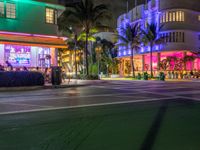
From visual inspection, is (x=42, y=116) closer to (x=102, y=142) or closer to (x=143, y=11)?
(x=102, y=142)

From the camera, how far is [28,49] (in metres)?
26.6

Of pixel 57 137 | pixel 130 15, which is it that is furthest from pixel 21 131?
pixel 130 15

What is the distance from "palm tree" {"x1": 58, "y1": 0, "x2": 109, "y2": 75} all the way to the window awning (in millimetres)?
9780

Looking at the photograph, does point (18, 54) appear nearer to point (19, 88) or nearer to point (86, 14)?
point (19, 88)

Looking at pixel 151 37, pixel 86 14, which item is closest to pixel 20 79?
pixel 86 14

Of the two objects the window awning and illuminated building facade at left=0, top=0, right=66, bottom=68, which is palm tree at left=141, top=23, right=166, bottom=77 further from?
the window awning

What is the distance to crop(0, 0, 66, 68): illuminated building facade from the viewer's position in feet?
82.5

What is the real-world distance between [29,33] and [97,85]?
7732mm

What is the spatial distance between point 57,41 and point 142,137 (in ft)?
72.1

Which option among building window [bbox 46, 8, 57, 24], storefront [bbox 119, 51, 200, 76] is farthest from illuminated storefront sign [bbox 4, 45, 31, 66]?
storefront [bbox 119, 51, 200, 76]

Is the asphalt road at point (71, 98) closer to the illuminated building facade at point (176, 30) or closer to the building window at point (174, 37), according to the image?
the illuminated building facade at point (176, 30)

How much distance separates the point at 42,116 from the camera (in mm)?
9367

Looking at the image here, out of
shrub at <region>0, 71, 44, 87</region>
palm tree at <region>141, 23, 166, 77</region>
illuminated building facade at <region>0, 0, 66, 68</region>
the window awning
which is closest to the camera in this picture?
shrub at <region>0, 71, 44, 87</region>

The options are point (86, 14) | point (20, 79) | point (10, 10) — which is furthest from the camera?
point (86, 14)
